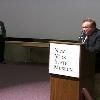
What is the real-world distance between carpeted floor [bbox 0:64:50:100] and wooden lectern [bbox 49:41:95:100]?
136cm

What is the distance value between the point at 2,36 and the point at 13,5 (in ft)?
4.06

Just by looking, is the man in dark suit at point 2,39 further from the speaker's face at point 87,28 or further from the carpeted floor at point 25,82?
the speaker's face at point 87,28

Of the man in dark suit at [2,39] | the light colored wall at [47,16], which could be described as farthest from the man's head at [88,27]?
the man in dark suit at [2,39]

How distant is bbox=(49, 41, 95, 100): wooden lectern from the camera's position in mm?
4836

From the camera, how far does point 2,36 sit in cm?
1140

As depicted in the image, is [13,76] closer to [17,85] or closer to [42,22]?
[17,85]

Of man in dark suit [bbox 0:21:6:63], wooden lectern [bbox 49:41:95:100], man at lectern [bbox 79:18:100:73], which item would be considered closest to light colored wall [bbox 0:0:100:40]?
man in dark suit [bbox 0:21:6:63]

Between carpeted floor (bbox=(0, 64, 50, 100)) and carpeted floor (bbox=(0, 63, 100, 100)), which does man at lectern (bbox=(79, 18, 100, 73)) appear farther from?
carpeted floor (bbox=(0, 64, 50, 100))

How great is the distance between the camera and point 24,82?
26.3 feet

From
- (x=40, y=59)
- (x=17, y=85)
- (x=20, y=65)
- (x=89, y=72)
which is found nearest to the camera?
(x=89, y=72)

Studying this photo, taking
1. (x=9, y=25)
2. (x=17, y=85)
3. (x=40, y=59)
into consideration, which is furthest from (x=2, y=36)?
(x=17, y=85)

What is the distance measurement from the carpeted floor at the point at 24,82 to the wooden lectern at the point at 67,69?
1362 millimetres

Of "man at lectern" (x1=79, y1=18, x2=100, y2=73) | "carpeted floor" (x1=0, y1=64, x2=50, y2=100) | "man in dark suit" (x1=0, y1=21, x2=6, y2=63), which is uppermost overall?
"man at lectern" (x1=79, y1=18, x2=100, y2=73)

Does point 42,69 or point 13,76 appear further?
point 42,69
